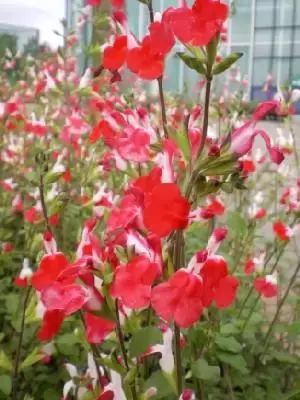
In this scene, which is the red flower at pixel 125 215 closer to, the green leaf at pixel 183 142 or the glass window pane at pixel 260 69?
the green leaf at pixel 183 142

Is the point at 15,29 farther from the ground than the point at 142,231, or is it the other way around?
the point at 15,29

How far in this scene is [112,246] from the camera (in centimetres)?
54

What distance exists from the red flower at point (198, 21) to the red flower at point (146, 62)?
5cm

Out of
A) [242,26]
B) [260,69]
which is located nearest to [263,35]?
[260,69]

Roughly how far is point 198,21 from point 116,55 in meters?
0.13

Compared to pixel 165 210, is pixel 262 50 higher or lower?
higher

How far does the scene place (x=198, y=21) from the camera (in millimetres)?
465

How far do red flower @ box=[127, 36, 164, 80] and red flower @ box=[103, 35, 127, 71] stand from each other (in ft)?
0.13

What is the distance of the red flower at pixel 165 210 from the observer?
44cm

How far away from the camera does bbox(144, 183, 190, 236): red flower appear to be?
17.4 inches

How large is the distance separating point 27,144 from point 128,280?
1834 mm

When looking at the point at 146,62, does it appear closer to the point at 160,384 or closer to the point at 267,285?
the point at 160,384

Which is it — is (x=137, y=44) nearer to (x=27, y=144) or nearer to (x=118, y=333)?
(x=118, y=333)

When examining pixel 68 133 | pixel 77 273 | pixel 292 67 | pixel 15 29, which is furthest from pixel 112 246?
pixel 292 67
